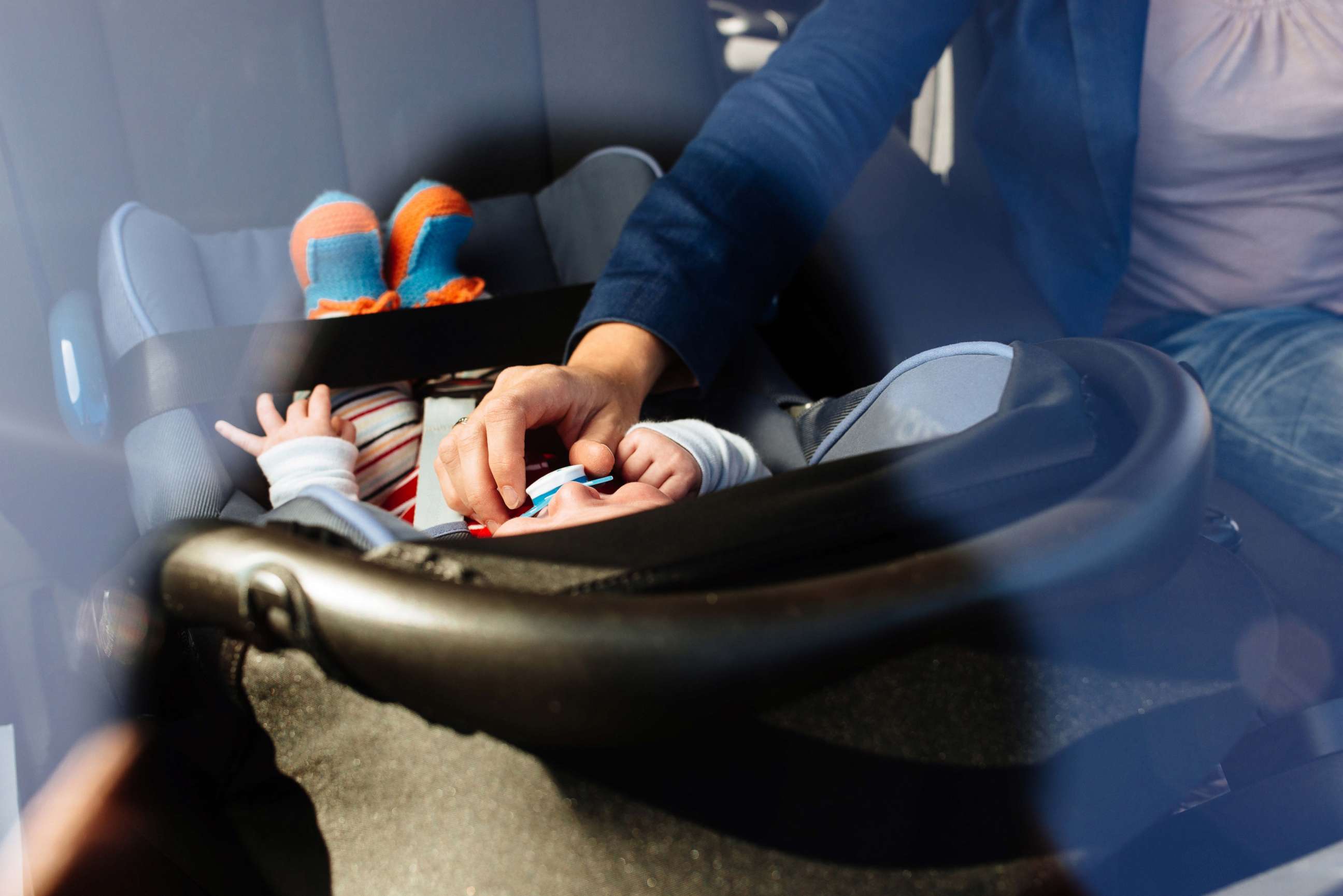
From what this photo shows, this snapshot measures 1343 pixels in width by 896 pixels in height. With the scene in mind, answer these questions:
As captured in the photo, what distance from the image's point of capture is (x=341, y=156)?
1.00 metres

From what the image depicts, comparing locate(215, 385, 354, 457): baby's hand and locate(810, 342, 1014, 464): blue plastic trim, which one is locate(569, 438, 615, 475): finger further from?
locate(215, 385, 354, 457): baby's hand

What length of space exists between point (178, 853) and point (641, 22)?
0.91 m

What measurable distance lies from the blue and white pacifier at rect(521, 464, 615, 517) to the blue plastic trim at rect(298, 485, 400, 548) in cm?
17

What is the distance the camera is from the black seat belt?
2.25ft

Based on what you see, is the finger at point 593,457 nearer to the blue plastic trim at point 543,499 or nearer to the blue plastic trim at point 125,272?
the blue plastic trim at point 543,499

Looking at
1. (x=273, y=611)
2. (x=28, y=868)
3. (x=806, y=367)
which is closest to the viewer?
(x=273, y=611)

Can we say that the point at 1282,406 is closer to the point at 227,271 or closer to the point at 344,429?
the point at 344,429

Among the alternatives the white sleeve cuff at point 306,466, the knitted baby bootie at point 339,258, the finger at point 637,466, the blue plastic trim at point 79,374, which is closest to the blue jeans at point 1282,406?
the finger at point 637,466

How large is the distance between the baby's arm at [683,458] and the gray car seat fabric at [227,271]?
30 cm

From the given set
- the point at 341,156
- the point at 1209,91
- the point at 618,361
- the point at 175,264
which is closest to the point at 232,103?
the point at 341,156

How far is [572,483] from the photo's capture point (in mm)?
512

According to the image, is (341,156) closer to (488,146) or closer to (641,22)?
(488,146)

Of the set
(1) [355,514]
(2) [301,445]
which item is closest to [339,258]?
(2) [301,445]

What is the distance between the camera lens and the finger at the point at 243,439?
689mm
